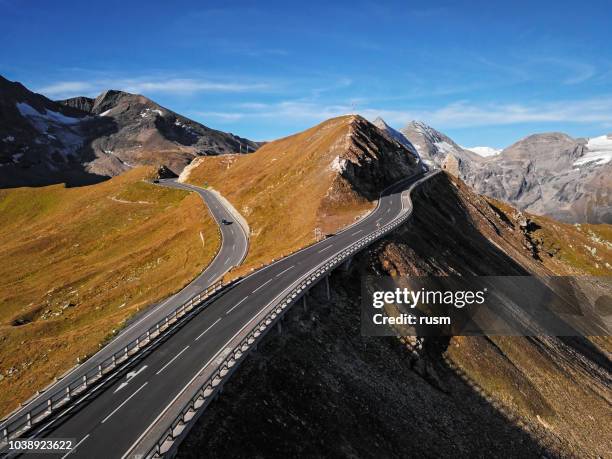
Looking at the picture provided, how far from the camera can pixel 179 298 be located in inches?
2452

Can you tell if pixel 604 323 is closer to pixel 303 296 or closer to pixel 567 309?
pixel 567 309

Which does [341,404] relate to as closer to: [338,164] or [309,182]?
[309,182]

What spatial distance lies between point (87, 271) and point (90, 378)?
63834 millimetres

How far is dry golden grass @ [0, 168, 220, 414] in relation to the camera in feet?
166

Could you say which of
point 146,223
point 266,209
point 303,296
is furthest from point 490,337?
point 146,223

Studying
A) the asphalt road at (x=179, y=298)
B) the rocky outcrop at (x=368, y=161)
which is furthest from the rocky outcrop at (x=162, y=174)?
the rocky outcrop at (x=368, y=161)

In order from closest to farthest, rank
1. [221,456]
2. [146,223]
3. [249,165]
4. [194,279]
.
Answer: [221,456]
[194,279]
[146,223]
[249,165]

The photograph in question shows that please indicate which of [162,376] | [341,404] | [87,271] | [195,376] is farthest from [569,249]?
[162,376]

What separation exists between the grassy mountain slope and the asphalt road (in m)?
3.41

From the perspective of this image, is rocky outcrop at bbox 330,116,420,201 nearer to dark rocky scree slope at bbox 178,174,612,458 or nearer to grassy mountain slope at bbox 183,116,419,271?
grassy mountain slope at bbox 183,116,419,271

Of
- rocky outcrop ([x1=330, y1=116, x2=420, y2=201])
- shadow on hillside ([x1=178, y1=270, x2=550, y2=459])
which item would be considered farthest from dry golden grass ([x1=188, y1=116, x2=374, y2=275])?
shadow on hillside ([x1=178, y1=270, x2=550, y2=459])

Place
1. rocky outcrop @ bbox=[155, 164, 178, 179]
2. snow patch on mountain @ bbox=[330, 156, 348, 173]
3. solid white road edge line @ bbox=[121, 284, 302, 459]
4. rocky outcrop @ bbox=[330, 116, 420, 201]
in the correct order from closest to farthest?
solid white road edge line @ bbox=[121, 284, 302, 459] → snow patch on mountain @ bbox=[330, 156, 348, 173] → rocky outcrop @ bbox=[330, 116, 420, 201] → rocky outcrop @ bbox=[155, 164, 178, 179]

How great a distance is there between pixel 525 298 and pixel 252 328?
67834mm

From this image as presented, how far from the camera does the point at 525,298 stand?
271 feet
